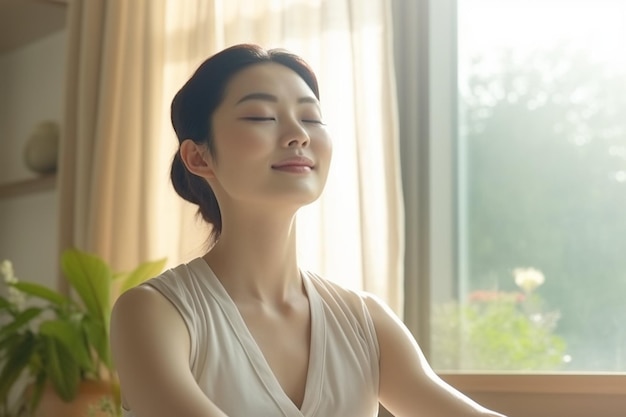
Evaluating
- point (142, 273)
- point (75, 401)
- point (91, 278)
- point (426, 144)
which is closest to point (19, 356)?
point (75, 401)

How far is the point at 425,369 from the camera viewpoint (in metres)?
1.48

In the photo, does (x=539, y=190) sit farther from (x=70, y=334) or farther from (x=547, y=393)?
(x=70, y=334)

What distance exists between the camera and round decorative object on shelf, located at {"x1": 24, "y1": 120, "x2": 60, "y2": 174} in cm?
353

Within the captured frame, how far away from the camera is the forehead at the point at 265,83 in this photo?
141cm

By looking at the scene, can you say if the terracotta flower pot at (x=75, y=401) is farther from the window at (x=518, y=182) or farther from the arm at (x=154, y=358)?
the arm at (x=154, y=358)

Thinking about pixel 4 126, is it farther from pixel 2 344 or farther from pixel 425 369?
pixel 425 369

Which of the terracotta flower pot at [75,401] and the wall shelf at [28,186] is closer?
the terracotta flower pot at [75,401]

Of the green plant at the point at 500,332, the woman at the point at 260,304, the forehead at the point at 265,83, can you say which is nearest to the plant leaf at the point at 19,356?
the green plant at the point at 500,332

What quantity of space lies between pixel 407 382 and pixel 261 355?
230mm

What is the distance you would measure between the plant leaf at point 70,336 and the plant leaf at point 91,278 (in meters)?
0.07

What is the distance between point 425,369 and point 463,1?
122cm

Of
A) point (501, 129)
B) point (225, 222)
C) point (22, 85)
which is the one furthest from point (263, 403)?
point (22, 85)

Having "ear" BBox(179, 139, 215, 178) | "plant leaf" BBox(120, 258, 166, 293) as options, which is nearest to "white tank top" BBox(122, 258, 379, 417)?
"ear" BBox(179, 139, 215, 178)

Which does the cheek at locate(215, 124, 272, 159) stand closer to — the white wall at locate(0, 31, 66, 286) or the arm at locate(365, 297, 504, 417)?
the arm at locate(365, 297, 504, 417)
